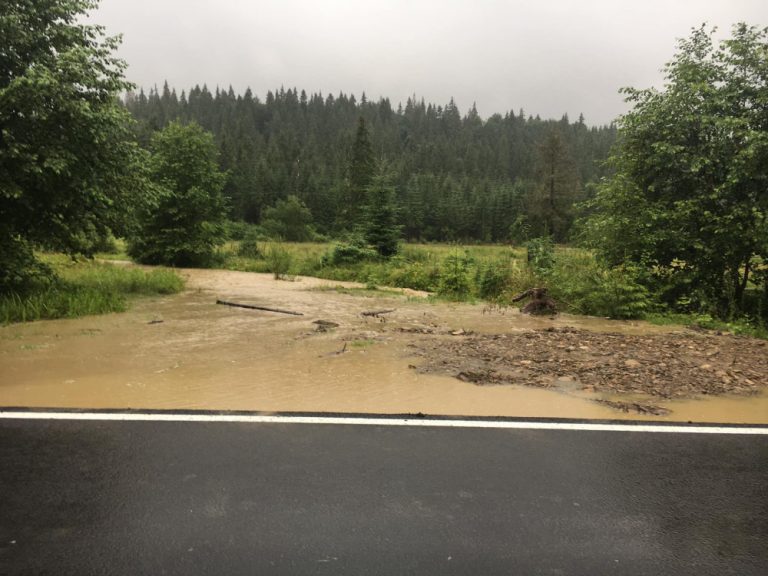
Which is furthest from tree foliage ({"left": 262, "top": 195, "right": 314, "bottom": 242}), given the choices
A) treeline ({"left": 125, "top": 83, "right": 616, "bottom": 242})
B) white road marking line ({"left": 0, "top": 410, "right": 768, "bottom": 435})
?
white road marking line ({"left": 0, "top": 410, "right": 768, "bottom": 435})

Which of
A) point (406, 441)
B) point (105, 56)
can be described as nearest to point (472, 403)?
point (406, 441)

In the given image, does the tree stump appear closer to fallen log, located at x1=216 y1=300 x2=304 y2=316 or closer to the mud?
the mud

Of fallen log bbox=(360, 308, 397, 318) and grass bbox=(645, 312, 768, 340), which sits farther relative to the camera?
fallen log bbox=(360, 308, 397, 318)

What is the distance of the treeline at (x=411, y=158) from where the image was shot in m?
60.6

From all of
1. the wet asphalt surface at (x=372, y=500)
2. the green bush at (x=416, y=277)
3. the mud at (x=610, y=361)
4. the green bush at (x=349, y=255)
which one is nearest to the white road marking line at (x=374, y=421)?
the wet asphalt surface at (x=372, y=500)

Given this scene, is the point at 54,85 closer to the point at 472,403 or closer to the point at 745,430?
the point at 472,403

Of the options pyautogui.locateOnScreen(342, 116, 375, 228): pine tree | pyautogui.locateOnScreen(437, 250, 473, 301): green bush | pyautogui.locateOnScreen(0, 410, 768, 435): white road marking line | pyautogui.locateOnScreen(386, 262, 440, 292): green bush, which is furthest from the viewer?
pyautogui.locateOnScreen(342, 116, 375, 228): pine tree

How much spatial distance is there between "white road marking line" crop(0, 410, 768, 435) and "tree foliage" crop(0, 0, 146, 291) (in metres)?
7.40

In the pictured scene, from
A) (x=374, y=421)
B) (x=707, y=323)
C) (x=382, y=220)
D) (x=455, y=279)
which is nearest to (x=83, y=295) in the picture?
(x=374, y=421)

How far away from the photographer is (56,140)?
1147cm

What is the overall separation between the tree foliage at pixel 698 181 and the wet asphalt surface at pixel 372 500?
1044 centimetres

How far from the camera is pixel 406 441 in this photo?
4.77 metres

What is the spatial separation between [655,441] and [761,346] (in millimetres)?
6822

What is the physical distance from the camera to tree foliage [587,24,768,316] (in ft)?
43.8
